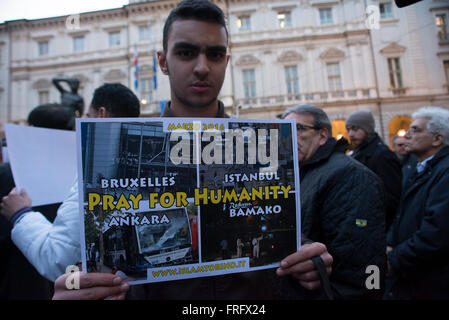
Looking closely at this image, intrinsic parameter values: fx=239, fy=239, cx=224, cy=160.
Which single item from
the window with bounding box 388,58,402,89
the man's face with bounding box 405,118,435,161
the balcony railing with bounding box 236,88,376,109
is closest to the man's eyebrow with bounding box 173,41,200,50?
the man's face with bounding box 405,118,435,161

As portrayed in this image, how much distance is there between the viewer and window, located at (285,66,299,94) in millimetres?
12570

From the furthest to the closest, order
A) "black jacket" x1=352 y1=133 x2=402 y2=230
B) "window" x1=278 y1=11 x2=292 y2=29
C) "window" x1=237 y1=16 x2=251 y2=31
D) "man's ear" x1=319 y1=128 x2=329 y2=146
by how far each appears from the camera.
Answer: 1. "window" x1=237 y1=16 x2=251 y2=31
2. "window" x1=278 y1=11 x2=292 y2=29
3. "black jacket" x1=352 y1=133 x2=402 y2=230
4. "man's ear" x1=319 y1=128 x2=329 y2=146

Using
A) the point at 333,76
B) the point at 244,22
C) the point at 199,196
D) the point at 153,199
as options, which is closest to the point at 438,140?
the point at 199,196

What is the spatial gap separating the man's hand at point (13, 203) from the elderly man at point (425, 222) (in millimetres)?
2050

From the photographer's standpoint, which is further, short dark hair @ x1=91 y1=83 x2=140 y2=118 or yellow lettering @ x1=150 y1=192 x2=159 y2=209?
short dark hair @ x1=91 y1=83 x2=140 y2=118

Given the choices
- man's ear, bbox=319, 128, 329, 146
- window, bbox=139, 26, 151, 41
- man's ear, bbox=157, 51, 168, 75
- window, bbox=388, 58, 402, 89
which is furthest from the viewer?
window, bbox=139, 26, 151, 41

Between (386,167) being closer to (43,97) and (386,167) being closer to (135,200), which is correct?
(135,200)

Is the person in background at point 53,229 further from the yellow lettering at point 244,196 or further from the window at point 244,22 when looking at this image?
the window at point 244,22

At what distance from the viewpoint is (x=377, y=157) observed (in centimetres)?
239

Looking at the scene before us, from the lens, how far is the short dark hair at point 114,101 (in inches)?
44.6

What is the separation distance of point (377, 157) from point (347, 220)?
5.69ft

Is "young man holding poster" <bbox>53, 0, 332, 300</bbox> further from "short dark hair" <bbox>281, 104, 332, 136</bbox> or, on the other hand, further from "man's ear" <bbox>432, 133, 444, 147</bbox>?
"man's ear" <bbox>432, 133, 444, 147</bbox>

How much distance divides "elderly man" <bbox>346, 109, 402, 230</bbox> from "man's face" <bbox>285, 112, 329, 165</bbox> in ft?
4.54

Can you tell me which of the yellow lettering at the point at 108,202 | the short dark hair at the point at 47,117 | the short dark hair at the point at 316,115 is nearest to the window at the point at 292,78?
the short dark hair at the point at 316,115
